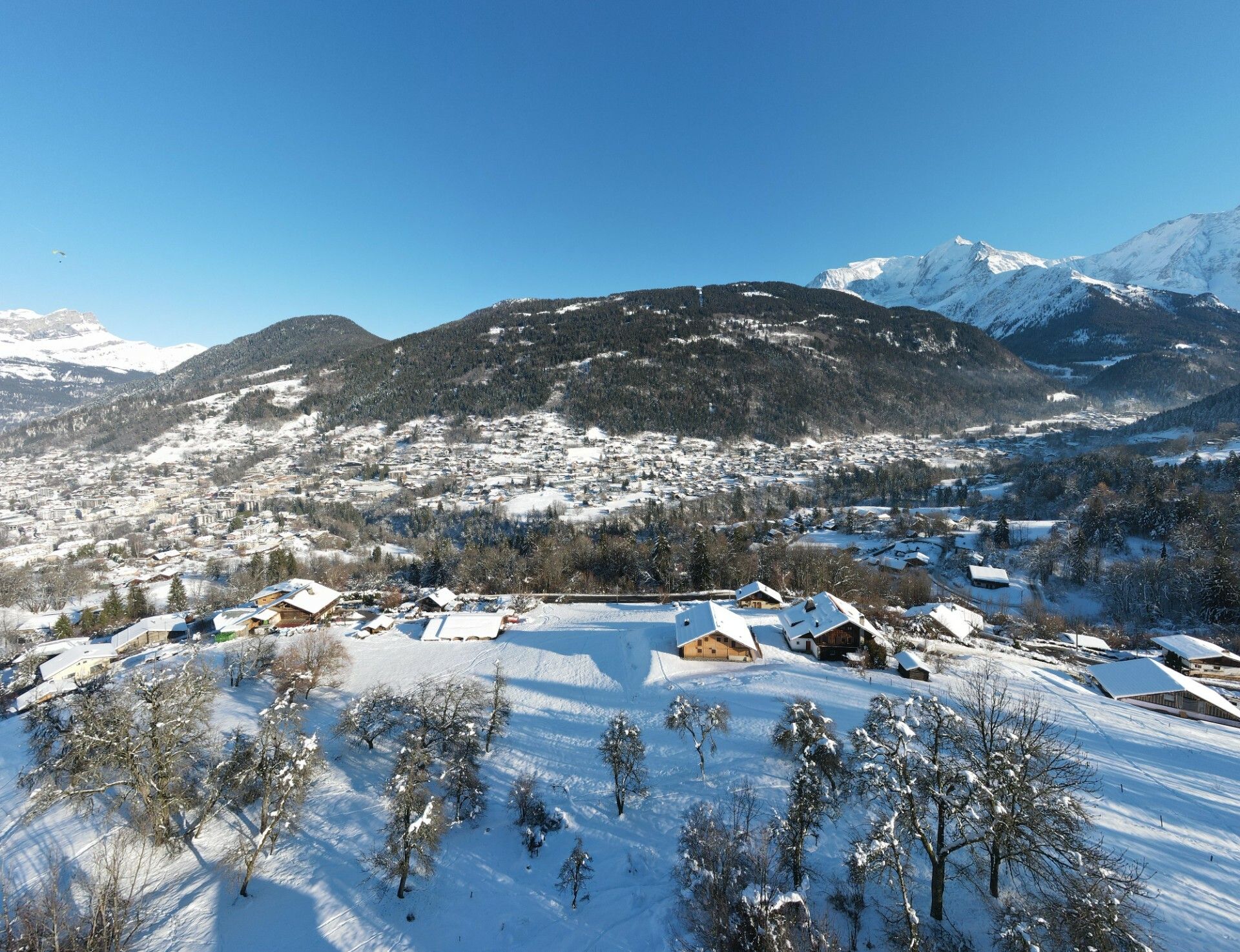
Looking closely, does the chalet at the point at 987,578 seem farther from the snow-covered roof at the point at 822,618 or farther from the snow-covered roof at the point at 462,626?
the snow-covered roof at the point at 462,626

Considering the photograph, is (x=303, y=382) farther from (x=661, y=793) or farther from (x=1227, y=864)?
(x=1227, y=864)

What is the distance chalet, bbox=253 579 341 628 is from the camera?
134 ft

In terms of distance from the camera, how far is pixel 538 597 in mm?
45750

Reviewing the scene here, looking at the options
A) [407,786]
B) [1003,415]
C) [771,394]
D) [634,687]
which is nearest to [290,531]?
[634,687]

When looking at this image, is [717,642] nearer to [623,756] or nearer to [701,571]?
[623,756]

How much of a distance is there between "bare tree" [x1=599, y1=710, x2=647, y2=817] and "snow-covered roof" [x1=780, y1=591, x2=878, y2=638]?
18167 mm

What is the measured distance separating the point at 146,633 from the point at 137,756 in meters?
34.6

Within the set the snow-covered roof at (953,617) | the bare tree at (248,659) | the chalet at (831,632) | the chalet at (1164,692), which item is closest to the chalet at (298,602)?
the bare tree at (248,659)

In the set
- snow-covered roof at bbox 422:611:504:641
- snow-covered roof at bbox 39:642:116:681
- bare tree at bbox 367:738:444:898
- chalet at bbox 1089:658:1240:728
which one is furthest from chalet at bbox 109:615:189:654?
chalet at bbox 1089:658:1240:728

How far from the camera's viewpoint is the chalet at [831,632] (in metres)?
31.7

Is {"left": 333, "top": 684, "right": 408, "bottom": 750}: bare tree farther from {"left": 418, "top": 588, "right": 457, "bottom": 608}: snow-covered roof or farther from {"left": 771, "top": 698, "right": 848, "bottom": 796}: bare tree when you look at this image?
{"left": 418, "top": 588, "right": 457, "bottom": 608}: snow-covered roof

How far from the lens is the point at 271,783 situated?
15.3m

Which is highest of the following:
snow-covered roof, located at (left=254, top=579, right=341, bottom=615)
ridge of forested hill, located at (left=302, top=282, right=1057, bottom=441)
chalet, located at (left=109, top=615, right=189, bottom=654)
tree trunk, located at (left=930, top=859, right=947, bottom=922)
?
ridge of forested hill, located at (left=302, top=282, right=1057, bottom=441)

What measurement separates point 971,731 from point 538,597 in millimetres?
36856
